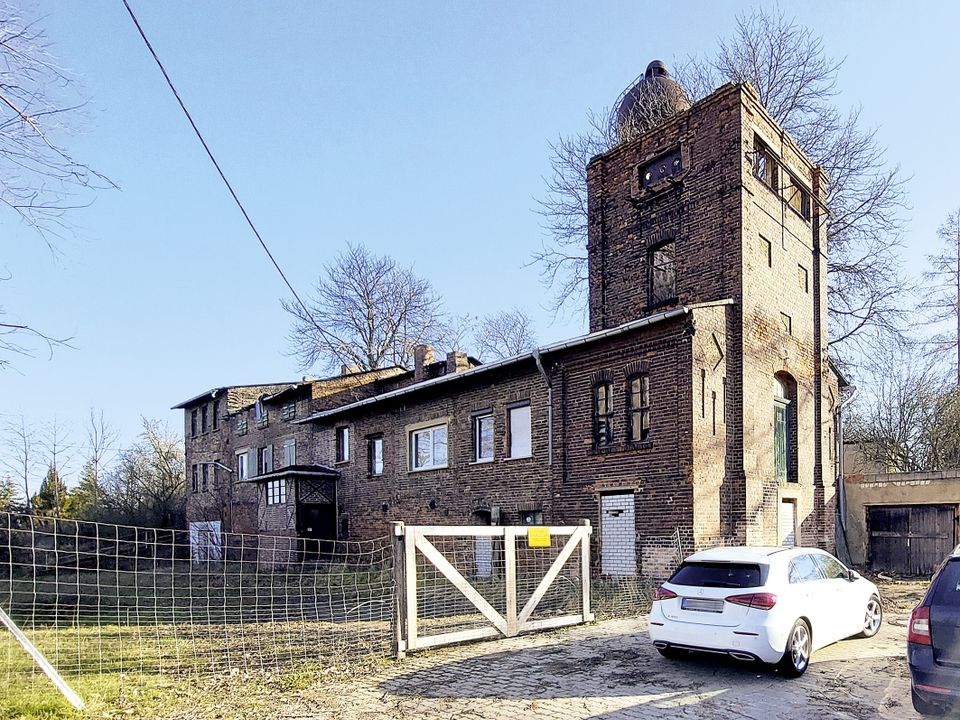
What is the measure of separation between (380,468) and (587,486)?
32.5 feet

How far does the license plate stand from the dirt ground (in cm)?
68

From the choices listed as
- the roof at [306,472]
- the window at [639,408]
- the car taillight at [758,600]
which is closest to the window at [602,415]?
the window at [639,408]

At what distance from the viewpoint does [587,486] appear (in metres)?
17.6

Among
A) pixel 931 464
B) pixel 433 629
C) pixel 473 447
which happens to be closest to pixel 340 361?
pixel 473 447

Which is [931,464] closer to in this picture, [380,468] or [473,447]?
[473,447]

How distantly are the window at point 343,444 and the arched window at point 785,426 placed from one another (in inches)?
591

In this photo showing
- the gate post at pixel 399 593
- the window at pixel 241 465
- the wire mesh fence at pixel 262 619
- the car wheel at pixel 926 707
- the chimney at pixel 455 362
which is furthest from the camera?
the window at pixel 241 465

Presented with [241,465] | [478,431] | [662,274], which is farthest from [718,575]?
[241,465]

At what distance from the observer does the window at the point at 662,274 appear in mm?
19172

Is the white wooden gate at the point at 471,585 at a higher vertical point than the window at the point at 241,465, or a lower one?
higher

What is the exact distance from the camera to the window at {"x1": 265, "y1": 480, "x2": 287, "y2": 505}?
2817 centimetres

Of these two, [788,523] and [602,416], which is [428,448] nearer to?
[602,416]

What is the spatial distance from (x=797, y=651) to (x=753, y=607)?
74cm

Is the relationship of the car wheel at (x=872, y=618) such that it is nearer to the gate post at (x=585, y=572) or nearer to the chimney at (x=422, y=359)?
the gate post at (x=585, y=572)
